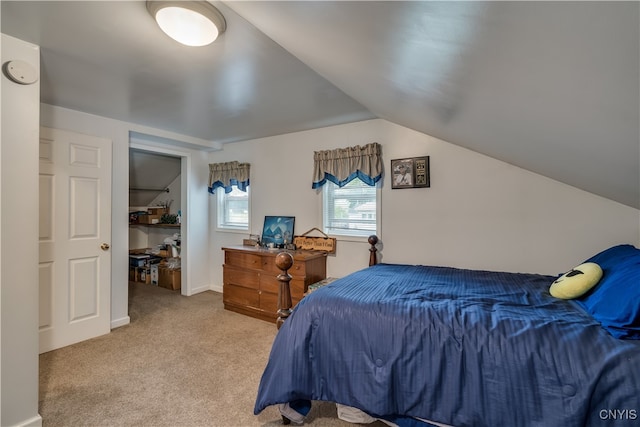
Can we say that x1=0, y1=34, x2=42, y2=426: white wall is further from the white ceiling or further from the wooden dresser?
the wooden dresser

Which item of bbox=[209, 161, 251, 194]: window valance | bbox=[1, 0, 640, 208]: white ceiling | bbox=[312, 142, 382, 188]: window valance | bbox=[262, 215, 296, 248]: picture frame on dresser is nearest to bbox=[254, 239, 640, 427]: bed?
bbox=[1, 0, 640, 208]: white ceiling

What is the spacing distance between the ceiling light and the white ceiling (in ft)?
0.21

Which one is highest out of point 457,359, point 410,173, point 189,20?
point 189,20

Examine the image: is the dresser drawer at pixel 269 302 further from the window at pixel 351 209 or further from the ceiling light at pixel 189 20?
the ceiling light at pixel 189 20

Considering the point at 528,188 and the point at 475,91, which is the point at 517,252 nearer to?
the point at 528,188

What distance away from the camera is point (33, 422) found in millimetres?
1663

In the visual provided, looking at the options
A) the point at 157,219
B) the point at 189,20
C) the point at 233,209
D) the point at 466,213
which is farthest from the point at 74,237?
the point at 466,213

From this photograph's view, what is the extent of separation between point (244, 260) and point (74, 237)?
1649 mm

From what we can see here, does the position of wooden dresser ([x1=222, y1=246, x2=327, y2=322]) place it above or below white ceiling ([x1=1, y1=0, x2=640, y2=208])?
below

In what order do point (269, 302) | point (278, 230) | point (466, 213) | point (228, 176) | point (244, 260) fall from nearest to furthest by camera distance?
point (466, 213) < point (269, 302) < point (244, 260) < point (278, 230) < point (228, 176)

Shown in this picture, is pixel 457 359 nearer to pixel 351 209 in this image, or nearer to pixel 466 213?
pixel 466 213

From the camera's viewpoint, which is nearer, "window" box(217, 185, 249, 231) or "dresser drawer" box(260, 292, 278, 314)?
"dresser drawer" box(260, 292, 278, 314)

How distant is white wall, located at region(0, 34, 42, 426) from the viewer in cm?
158

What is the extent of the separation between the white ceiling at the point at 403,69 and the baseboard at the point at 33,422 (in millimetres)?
2208
